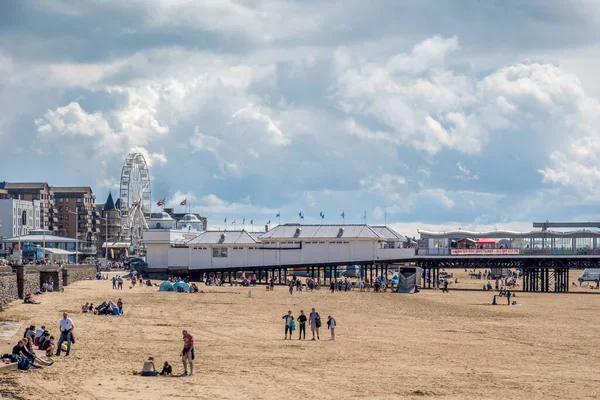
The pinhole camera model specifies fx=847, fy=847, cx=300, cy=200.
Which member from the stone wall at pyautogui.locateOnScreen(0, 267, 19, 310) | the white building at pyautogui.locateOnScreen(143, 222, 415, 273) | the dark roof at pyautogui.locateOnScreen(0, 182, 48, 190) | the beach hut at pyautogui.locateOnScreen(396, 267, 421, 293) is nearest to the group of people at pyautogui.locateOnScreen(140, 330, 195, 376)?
the stone wall at pyautogui.locateOnScreen(0, 267, 19, 310)

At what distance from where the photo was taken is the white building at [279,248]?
86.5 meters

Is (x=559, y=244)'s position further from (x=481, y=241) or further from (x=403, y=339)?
(x=403, y=339)

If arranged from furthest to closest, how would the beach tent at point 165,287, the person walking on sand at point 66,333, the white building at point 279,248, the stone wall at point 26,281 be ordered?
the white building at point 279,248
the beach tent at point 165,287
the stone wall at point 26,281
the person walking on sand at point 66,333

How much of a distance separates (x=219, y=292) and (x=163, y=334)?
35.2 metres

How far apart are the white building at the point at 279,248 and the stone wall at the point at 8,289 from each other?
134 feet

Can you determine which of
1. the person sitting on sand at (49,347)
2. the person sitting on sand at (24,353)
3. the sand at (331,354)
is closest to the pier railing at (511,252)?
the sand at (331,354)

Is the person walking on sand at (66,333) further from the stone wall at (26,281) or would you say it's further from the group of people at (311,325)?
the stone wall at (26,281)

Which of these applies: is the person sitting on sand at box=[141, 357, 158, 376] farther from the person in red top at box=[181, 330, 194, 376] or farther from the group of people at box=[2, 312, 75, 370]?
the group of people at box=[2, 312, 75, 370]

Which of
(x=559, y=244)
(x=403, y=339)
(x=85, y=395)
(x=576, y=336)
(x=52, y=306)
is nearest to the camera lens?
(x=85, y=395)

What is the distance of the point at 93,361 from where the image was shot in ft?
85.0

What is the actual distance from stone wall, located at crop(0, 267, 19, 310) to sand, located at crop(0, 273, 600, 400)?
1857 millimetres

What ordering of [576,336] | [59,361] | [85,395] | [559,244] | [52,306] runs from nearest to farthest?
[85,395]
[59,361]
[576,336]
[52,306]
[559,244]

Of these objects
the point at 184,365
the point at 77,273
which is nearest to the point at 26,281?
the point at 77,273

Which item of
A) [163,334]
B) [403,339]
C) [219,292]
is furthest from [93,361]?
[219,292]
